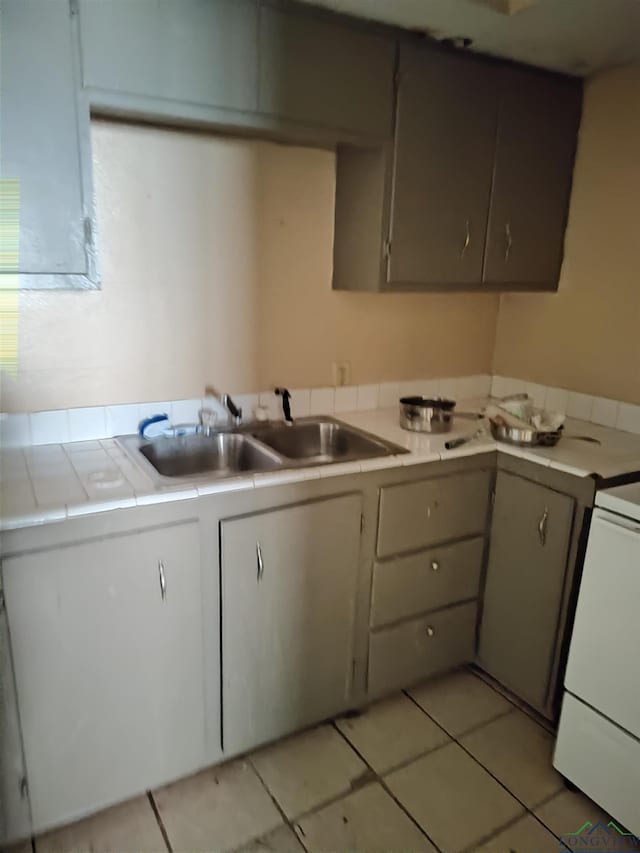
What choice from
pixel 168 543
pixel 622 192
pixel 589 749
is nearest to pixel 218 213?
pixel 168 543

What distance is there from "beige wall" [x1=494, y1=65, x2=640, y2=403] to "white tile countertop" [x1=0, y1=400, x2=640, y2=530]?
270 mm

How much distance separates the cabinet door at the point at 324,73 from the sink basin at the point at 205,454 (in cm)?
104

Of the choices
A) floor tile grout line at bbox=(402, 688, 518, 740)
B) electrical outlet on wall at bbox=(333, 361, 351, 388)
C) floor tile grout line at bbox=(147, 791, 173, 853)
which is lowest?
floor tile grout line at bbox=(147, 791, 173, 853)

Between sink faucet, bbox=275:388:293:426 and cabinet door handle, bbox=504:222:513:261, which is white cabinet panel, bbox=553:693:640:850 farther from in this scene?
cabinet door handle, bbox=504:222:513:261

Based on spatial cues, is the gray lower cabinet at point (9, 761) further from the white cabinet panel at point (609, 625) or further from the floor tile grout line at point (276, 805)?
the white cabinet panel at point (609, 625)

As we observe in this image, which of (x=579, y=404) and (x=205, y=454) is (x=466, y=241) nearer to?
(x=579, y=404)

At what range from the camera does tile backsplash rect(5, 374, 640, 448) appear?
1912 mm

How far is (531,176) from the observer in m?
2.36

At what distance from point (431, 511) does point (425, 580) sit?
260 millimetres

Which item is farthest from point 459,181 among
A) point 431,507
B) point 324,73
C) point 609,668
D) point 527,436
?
point 609,668

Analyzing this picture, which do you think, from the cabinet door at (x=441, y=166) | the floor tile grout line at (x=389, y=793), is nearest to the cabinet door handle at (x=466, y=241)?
the cabinet door at (x=441, y=166)

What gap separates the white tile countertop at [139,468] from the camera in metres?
1.49

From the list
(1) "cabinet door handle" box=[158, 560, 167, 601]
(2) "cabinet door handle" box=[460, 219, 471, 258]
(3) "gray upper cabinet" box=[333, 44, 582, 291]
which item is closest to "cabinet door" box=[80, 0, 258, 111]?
(3) "gray upper cabinet" box=[333, 44, 582, 291]

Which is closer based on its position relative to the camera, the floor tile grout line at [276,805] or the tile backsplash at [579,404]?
the floor tile grout line at [276,805]
